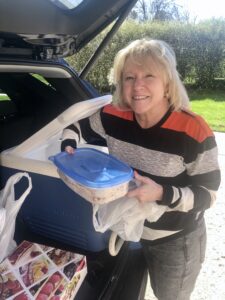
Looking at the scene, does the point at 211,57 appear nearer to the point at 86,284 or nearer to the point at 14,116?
the point at 14,116

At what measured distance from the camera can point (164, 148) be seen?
121 cm

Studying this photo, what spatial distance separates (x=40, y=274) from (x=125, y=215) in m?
0.31

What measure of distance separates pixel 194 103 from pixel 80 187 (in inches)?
241

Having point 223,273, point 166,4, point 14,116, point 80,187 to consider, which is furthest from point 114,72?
point 166,4

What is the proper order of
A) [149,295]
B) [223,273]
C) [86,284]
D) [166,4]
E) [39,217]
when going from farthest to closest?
[166,4], [223,273], [149,295], [39,217], [86,284]

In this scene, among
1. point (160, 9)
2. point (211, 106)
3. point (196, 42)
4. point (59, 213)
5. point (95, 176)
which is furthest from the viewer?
point (160, 9)

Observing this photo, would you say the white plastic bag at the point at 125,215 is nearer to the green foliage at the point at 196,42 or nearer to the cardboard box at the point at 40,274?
the cardboard box at the point at 40,274

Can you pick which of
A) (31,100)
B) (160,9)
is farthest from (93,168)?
(160,9)

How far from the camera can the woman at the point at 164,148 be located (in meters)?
1.16

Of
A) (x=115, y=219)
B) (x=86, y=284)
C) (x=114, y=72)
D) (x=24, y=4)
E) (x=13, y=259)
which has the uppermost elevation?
(x=24, y=4)

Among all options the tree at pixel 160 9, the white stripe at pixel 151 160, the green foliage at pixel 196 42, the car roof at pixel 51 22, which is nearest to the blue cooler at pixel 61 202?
the white stripe at pixel 151 160

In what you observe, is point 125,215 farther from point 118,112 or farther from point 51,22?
point 51,22

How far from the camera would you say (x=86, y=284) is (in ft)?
4.18

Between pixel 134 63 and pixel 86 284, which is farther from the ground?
pixel 134 63
